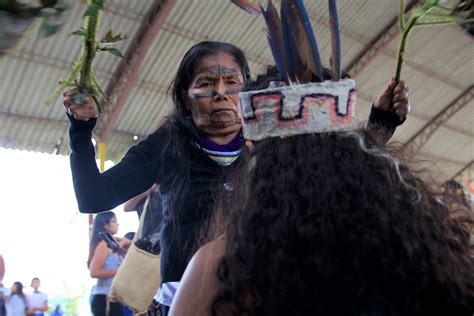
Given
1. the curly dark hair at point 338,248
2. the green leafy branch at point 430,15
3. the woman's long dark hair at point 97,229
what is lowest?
the curly dark hair at point 338,248

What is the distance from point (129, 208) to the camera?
393 cm

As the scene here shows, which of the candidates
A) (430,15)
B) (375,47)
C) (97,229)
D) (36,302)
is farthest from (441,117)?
(430,15)

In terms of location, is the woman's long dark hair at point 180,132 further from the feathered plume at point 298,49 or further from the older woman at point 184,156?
the feathered plume at point 298,49

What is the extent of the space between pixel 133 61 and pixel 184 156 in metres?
→ 8.15

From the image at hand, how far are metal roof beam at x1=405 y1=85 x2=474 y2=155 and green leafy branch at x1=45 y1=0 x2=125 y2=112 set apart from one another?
1399 centimetres

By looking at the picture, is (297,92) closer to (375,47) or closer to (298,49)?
(298,49)

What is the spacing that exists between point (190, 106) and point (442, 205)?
3.29 ft

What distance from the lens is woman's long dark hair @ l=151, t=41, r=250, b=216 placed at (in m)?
1.99

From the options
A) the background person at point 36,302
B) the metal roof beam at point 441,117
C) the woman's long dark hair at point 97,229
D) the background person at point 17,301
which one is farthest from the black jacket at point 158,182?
the metal roof beam at point 441,117

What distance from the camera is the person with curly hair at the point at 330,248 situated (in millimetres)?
1168

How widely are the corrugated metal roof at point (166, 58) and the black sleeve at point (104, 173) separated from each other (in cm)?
→ 559

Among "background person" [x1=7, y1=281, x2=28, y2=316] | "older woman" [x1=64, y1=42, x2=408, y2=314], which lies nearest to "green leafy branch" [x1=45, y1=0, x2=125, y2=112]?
"older woman" [x1=64, y1=42, x2=408, y2=314]

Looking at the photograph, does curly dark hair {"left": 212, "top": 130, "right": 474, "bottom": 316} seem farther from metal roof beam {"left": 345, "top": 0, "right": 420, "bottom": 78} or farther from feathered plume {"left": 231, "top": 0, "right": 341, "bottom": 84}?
metal roof beam {"left": 345, "top": 0, "right": 420, "bottom": 78}

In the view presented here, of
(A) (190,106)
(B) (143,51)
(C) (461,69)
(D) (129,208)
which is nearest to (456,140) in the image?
(C) (461,69)
